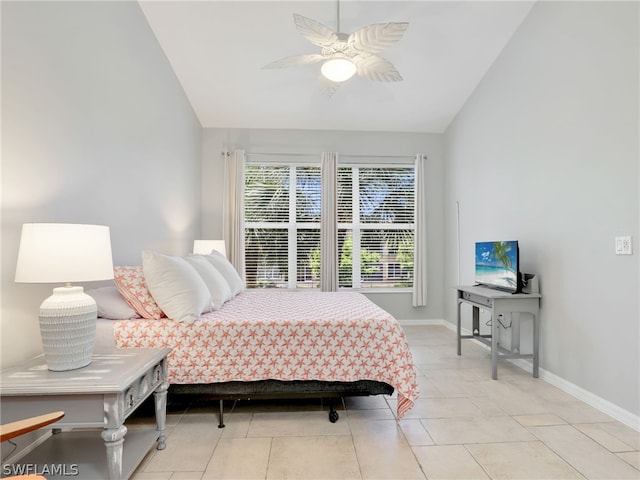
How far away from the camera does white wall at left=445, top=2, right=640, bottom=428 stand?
2.35 meters

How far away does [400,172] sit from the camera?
5309mm

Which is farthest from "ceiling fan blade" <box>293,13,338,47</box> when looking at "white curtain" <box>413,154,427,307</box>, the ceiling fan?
"white curtain" <box>413,154,427,307</box>

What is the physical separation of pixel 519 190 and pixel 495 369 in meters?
1.69

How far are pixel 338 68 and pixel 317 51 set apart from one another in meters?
1.32

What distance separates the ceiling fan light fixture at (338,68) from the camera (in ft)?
8.63

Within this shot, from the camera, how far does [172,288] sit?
2273mm

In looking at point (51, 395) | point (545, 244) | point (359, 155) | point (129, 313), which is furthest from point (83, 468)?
point (359, 155)

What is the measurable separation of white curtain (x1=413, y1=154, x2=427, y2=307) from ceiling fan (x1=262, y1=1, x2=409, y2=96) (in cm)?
240

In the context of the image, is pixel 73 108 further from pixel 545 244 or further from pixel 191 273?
pixel 545 244

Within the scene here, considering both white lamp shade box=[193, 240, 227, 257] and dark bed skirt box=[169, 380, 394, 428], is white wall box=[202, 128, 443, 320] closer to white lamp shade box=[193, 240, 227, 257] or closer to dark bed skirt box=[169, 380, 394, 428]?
white lamp shade box=[193, 240, 227, 257]

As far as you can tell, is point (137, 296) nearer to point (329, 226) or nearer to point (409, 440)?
point (409, 440)

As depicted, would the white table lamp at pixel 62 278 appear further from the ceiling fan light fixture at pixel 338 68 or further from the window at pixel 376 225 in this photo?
the window at pixel 376 225

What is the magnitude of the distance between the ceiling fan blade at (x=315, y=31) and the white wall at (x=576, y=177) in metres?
1.90

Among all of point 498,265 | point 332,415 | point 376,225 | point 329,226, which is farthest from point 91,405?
point 376,225
